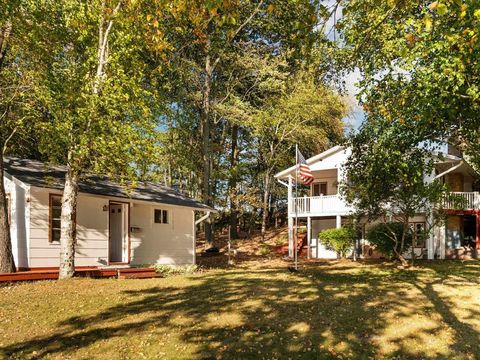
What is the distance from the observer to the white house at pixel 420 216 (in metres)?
24.7

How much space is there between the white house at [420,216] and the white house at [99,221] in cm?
753

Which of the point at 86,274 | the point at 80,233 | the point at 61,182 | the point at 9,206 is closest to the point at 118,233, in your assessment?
the point at 80,233

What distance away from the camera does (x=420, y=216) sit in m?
24.6

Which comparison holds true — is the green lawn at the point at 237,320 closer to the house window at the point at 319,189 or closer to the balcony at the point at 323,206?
the balcony at the point at 323,206

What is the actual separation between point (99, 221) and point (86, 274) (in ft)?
9.01

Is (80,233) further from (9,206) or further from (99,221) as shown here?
(9,206)

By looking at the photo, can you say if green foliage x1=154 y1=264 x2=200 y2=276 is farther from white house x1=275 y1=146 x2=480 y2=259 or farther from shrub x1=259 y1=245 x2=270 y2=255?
shrub x1=259 y1=245 x2=270 y2=255

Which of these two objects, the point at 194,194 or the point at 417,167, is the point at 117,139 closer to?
the point at 417,167

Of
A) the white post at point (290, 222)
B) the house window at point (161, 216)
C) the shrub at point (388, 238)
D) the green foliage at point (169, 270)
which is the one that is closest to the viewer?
the green foliage at point (169, 270)

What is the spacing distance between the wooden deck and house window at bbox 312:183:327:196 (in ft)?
53.1

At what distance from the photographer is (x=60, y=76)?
12.9m

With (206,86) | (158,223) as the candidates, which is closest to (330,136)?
(206,86)

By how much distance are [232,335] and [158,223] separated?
12.2m

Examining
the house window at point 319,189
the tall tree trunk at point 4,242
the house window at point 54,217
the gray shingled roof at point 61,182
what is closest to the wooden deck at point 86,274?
the tall tree trunk at point 4,242
